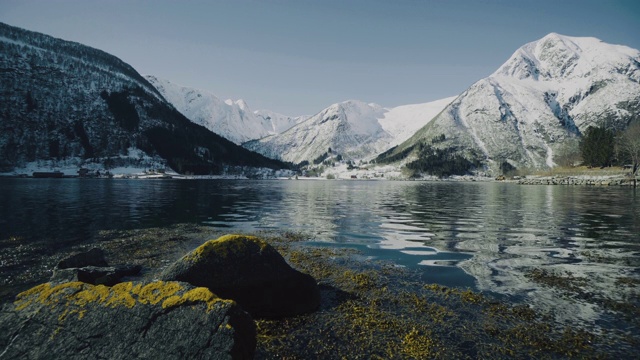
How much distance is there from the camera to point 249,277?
1243 centimetres

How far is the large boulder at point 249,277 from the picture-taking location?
1202 centimetres

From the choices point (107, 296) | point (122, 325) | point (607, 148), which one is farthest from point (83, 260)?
point (607, 148)

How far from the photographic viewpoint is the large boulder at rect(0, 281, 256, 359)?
7.25 meters

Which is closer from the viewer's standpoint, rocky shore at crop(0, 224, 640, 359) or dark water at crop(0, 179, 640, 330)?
rocky shore at crop(0, 224, 640, 359)

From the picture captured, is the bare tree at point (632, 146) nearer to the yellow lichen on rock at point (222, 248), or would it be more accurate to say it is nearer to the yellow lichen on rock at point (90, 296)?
the yellow lichen on rock at point (222, 248)

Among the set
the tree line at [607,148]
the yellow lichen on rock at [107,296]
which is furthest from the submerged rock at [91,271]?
the tree line at [607,148]

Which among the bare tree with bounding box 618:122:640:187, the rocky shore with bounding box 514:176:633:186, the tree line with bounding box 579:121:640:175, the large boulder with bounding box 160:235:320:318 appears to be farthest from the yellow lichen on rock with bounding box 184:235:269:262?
the tree line with bounding box 579:121:640:175

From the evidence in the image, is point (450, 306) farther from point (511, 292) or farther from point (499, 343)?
point (511, 292)

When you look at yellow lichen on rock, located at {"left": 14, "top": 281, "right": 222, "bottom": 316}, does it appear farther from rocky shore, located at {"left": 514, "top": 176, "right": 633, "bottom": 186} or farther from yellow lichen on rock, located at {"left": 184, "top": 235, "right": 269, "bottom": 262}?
rocky shore, located at {"left": 514, "top": 176, "right": 633, "bottom": 186}

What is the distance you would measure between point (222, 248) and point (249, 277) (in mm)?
1647

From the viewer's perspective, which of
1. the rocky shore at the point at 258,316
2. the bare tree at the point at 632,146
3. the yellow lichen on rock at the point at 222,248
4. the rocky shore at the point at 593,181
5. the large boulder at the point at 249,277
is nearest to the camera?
the rocky shore at the point at 258,316

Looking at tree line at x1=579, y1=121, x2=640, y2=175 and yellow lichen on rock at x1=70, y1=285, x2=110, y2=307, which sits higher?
tree line at x1=579, y1=121, x2=640, y2=175

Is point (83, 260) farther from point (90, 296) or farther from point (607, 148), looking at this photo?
point (607, 148)

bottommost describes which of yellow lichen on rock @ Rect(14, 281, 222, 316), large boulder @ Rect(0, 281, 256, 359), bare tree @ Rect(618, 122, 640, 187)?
large boulder @ Rect(0, 281, 256, 359)
